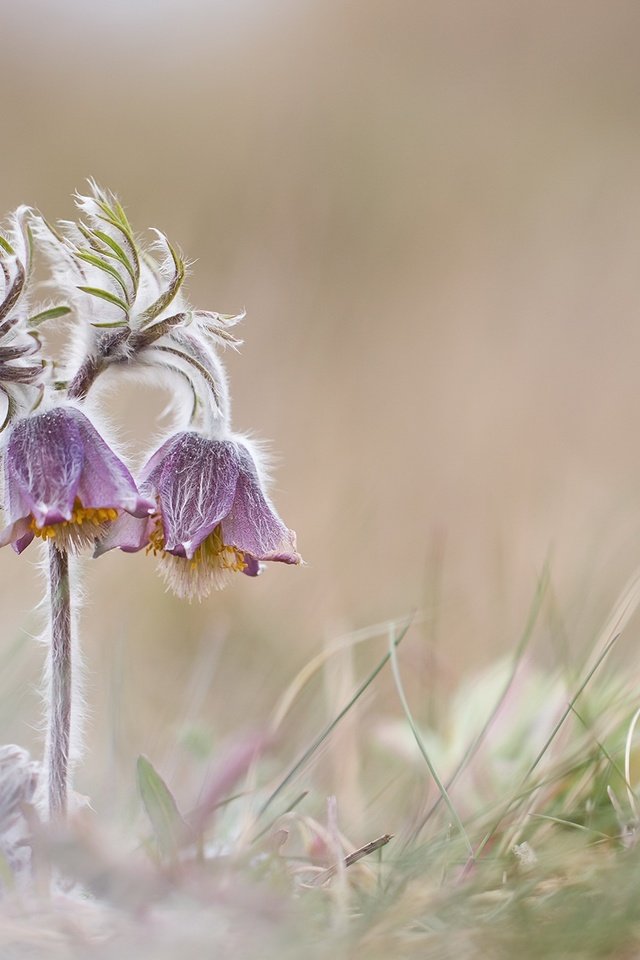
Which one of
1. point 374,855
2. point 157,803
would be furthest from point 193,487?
point 374,855

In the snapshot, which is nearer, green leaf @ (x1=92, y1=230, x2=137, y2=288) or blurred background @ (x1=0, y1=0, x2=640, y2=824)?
green leaf @ (x1=92, y1=230, x2=137, y2=288)

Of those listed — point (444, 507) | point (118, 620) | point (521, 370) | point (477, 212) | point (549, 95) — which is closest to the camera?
point (118, 620)

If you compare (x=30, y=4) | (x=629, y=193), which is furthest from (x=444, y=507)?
(x=30, y=4)

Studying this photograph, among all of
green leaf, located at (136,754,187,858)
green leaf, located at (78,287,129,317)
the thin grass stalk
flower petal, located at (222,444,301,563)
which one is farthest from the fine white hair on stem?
green leaf, located at (78,287,129,317)

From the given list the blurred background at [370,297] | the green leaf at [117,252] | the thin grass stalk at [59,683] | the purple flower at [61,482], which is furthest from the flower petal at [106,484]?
the blurred background at [370,297]

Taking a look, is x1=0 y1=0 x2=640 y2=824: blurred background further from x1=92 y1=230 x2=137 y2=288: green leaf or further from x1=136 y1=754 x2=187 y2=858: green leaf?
x1=92 y1=230 x2=137 y2=288: green leaf

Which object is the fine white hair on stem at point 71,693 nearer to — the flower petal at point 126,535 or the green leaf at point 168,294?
the flower petal at point 126,535

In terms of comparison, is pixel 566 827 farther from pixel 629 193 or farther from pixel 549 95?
pixel 549 95
